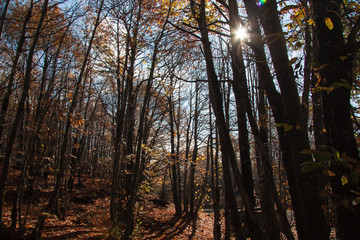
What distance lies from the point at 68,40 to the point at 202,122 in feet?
40.3

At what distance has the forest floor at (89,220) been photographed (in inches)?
310

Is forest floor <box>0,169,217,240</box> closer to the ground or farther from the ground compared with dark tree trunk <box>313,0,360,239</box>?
closer to the ground

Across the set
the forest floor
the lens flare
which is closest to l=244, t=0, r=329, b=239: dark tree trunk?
the lens flare

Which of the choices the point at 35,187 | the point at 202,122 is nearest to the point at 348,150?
the point at 35,187

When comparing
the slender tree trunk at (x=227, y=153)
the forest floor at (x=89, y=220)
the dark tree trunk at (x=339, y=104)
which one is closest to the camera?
the dark tree trunk at (x=339, y=104)

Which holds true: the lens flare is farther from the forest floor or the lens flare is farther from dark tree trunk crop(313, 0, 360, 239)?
the forest floor

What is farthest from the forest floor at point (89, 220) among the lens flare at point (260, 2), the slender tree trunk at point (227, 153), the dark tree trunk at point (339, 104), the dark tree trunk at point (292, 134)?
the lens flare at point (260, 2)

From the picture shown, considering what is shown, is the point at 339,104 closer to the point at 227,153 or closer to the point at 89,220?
the point at 227,153

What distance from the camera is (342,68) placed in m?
1.64

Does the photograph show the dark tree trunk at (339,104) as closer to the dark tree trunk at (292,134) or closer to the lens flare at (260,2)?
the dark tree trunk at (292,134)

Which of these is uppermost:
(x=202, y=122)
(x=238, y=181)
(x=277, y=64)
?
(x=202, y=122)

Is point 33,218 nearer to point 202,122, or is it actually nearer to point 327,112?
point 327,112

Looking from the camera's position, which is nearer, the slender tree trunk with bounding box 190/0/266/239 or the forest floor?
the slender tree trunk with bounding box 190/0/266/239

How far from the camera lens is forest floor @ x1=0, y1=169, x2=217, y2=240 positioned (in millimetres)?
7866
